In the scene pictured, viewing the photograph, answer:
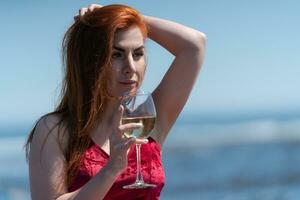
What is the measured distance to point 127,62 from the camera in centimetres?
317

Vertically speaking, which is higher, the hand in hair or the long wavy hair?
the hand in hair

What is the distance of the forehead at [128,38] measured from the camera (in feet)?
10.5

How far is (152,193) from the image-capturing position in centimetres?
328

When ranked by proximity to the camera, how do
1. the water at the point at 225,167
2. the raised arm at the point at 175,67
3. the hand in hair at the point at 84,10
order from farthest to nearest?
the water at the point at 225,167 → the raised arm at the point at 175,67 → the hand in hair at the point at 84,10

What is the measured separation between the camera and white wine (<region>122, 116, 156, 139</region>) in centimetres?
293

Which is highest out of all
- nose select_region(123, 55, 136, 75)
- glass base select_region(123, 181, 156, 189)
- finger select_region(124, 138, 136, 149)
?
nose select_region(123, 55, 136, 75)

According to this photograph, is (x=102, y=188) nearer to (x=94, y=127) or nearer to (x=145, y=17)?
(x=94, y=127)

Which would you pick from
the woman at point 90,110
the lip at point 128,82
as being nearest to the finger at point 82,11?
the woman at point 90,110

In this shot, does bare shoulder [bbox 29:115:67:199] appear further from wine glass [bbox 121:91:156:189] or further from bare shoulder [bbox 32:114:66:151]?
wine glass [bbox 121:91:156:189]

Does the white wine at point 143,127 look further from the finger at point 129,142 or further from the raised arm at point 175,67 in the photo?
the raised arm at point 175,67

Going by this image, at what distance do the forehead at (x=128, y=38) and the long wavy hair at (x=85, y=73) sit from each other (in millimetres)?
16

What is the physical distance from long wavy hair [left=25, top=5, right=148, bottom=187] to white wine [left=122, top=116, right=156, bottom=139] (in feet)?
0.91

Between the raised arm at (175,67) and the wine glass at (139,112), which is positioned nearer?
the wine glass at (139,112)

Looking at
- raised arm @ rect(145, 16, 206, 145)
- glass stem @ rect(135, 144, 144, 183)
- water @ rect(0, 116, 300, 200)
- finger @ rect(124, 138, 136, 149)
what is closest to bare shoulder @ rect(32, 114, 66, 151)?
glass stem @ rect(135, 144, 144, 183)
